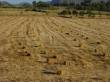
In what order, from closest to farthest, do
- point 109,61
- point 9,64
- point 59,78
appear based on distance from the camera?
1. point 59,78
2. point 9,64
3. point 109,61

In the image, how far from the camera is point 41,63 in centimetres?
1420

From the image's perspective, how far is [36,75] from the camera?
11867 mm

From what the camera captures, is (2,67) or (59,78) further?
(2,67)

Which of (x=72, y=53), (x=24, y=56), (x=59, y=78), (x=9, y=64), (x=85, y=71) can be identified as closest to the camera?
(x=59, y=78)

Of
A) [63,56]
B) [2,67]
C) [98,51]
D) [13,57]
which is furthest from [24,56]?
[98,51]

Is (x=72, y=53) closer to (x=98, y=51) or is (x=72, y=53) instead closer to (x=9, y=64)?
(x=98, y=51)

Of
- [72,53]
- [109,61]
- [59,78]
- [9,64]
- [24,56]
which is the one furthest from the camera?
[72,53]

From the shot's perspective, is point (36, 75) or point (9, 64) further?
point (9, 64)

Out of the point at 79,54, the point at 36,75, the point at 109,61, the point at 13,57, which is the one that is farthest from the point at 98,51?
the point at 36,75

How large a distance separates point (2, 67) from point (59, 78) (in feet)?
8.61

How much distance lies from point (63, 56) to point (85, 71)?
11.5 ft

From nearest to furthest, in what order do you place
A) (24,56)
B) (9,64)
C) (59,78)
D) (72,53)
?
(59,78) → (9,64) → (24,56) → (72,53)

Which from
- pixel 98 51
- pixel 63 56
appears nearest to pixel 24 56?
pixel 63 56

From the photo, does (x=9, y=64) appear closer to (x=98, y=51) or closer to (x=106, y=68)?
(x=106, y=68)
